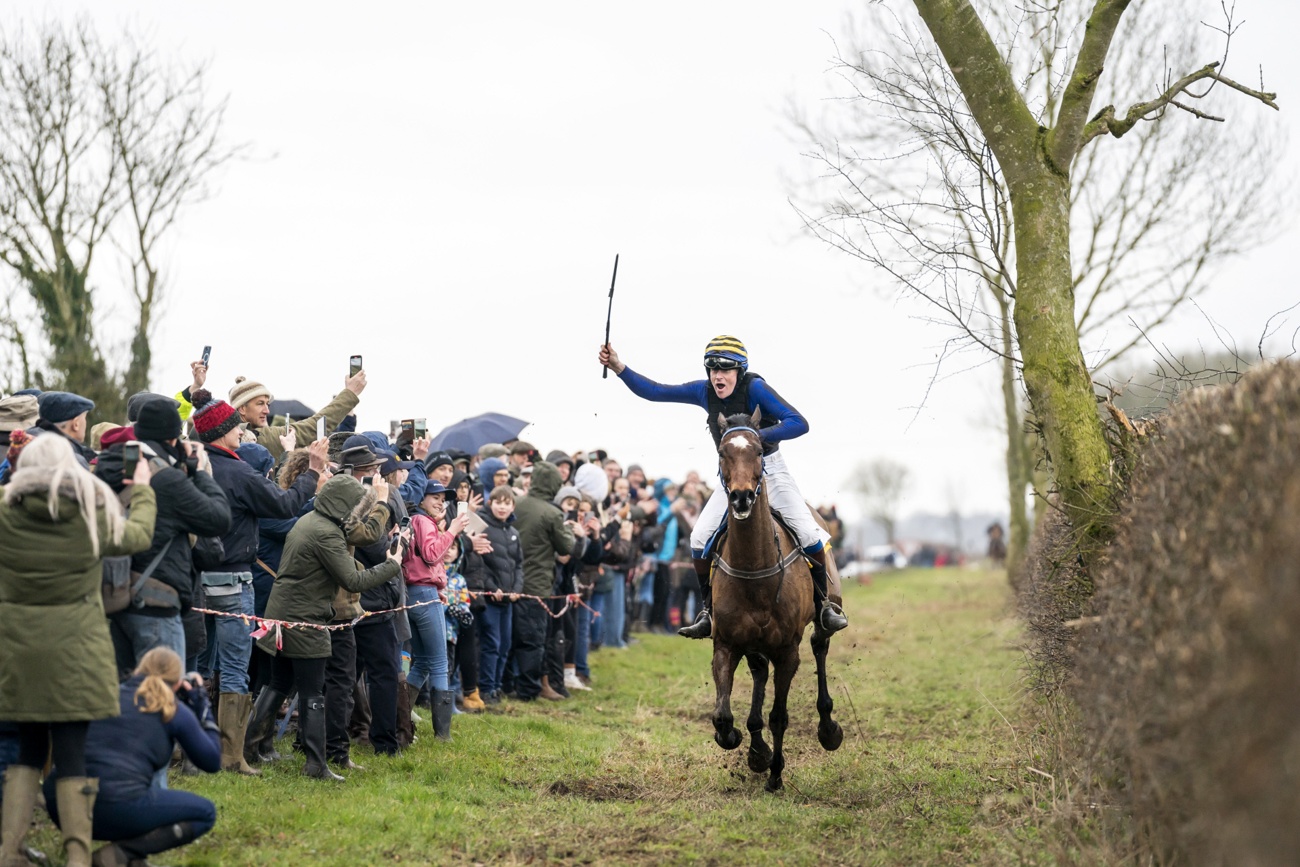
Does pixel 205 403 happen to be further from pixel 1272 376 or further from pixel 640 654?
pixel 640 654

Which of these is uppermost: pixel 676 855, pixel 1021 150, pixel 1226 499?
pixel 1021 150

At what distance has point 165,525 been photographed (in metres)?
7.17

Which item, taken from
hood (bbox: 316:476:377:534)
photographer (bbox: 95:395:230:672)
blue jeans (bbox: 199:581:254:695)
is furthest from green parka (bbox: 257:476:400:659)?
photographer (bbox: 95:395:230:672)

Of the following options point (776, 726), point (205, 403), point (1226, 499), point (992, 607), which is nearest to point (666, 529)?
point (992, 607)

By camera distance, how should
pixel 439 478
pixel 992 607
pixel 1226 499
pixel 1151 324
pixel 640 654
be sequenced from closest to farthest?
pixel 1226 499 < pixel 439 478 < pixel 640 654 < pixel 1151 324 < pixel 992 607

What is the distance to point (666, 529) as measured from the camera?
72.5 feet

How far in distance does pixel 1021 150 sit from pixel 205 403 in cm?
612

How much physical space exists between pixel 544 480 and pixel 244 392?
5.00 meters

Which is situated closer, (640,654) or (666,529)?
(640,654)

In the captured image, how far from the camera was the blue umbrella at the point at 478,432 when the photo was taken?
1625 centimetres

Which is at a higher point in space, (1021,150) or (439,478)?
(1021,150)

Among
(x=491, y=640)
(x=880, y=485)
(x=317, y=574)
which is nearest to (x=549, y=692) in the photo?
(x=491, y=640)

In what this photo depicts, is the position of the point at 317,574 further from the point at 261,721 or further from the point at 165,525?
the point at 165,525

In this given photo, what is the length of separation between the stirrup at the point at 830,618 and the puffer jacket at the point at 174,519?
15.5ft
